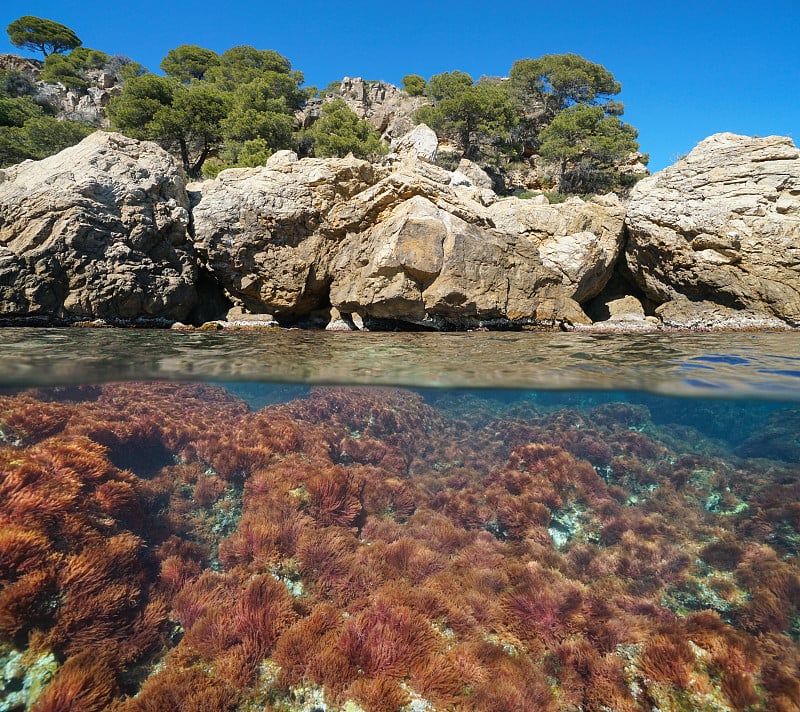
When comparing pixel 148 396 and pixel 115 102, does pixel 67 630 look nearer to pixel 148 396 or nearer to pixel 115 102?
pixel 148 396

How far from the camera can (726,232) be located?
38.4 ft

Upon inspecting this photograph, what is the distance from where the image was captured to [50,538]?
3414 mm

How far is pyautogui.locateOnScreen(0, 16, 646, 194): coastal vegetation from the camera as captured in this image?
817 inches

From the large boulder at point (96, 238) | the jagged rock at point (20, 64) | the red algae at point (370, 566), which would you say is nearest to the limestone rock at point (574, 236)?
the red algae at point (370, 566)

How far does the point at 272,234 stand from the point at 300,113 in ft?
86.9

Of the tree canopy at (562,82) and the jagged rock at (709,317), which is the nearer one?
the jagged rock at (709,317)

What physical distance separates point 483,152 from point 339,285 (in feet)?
68.4

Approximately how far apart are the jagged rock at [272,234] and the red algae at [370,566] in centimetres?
554

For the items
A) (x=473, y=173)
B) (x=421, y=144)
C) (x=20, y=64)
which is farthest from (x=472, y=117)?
(x=20, y=64)

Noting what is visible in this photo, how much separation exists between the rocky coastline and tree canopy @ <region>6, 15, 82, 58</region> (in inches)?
2136

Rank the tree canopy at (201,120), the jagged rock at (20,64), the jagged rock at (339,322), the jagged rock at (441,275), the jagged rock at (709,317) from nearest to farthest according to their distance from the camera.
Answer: the jagged rock at (441,275), the jagged rock at (709,317), the jagged rock at (339,322), the tree canopy at (201,120), the jagged rock at (20,64)

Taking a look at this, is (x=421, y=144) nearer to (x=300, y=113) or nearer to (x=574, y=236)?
(x=574, y=236)

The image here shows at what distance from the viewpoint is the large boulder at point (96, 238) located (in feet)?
28.7

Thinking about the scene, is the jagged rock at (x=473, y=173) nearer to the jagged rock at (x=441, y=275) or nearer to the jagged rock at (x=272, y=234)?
the jagged rock at (x=272, y=234)
